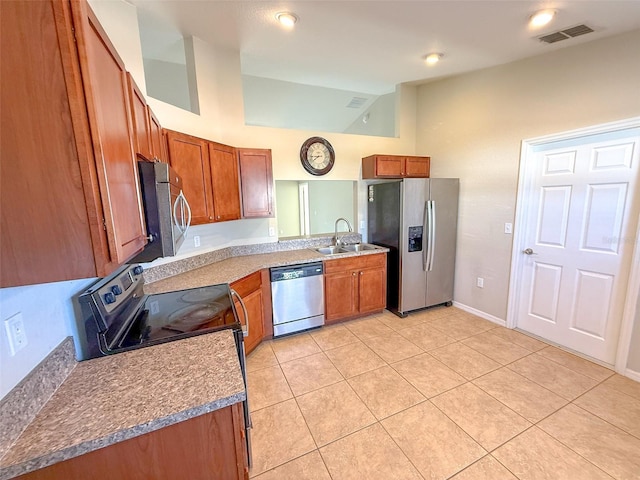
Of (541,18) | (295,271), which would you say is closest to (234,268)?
(295,271)

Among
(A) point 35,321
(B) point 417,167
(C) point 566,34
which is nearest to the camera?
(A) point 35,321

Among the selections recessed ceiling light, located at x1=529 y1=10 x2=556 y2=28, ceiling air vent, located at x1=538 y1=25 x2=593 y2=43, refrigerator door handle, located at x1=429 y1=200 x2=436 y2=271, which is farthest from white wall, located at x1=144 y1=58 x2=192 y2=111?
ceiling air vent, located at x1=538 y1=25 x2=593 y2=43

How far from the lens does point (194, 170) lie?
2.28 meters

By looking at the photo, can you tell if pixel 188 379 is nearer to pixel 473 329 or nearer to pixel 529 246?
pixel 473 329

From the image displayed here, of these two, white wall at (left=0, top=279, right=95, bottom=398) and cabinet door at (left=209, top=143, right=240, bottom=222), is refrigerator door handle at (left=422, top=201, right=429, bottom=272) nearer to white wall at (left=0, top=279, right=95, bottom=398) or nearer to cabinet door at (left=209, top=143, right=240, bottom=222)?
cabinet door at (left=209, top=143, right=240, bottom=222)

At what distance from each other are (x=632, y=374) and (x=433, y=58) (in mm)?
3382

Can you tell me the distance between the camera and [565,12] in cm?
195

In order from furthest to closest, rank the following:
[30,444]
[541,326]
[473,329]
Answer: [473,329] → [541,326] → [30,444]

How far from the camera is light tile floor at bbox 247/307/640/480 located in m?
1.57

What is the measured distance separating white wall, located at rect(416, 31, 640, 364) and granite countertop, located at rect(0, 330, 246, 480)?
3.20 meters

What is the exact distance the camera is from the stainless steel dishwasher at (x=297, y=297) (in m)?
2.87

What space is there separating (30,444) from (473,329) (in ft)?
11.6

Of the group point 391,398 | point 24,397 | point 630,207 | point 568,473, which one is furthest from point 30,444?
point 630,207

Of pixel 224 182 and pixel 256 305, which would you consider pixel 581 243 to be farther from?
pixel 224 182
